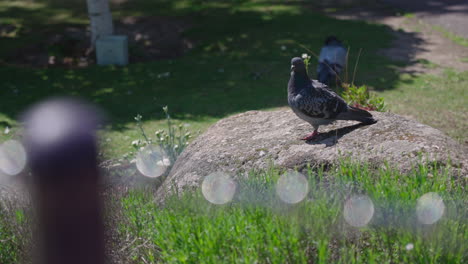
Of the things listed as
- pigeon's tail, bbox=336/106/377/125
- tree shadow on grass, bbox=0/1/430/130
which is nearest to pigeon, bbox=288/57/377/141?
pigeon's tail, bbox=336/106/377/125

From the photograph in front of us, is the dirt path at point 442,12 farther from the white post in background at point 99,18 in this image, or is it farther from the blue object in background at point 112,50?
the white post in background at point 99,18

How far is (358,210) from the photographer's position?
12.5ft

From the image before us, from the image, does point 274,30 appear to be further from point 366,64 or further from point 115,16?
point 115,16

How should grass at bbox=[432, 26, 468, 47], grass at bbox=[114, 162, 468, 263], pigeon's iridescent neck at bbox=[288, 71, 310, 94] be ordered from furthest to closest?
grass at bbox=[432, 26, 468, 47] < pigeon's iridescent neck at bbox=[288, 71, 310, 94] < grass at bbox=[114, 162, 468, 263]

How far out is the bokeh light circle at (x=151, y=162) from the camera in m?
6.70

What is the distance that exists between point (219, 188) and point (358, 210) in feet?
4.22

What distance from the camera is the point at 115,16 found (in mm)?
19156

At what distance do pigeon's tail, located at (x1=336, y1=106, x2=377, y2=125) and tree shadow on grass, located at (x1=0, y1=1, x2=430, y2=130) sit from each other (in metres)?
4.91

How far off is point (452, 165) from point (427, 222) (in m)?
1.20

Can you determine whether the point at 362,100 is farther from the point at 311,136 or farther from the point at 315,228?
the point at 315,228

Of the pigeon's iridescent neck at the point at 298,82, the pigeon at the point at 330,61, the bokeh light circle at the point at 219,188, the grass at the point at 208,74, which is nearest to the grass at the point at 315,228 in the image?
the bokeh light circle at the point at 219,188

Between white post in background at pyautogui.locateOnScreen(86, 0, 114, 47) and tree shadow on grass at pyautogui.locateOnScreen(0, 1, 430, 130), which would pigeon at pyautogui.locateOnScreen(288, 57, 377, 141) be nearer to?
tree shadow on grass at pyautogui.locateOnScreen(0, 1, 430, 130)

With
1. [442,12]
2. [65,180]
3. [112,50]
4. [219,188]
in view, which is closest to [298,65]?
[219,188]

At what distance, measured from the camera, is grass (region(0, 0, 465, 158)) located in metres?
10.2
